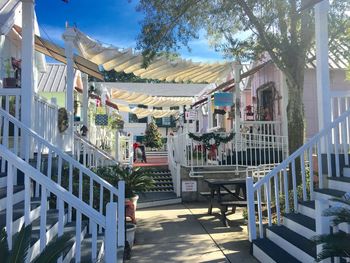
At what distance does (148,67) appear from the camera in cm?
1208

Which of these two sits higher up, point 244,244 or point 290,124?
point 290,124

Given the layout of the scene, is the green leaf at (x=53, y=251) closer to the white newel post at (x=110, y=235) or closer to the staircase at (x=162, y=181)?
the white newel post at (x=110, y=235)

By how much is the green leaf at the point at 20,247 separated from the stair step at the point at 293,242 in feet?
9.77

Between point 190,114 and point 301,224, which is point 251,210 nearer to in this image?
point 301,224

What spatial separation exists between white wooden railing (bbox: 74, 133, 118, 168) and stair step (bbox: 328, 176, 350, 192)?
19.7 feet

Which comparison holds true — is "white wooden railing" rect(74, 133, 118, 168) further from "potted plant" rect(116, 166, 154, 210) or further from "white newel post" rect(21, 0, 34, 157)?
"white newel post" rect(21, 0, 34, 157)

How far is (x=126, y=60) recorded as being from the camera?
11.5m

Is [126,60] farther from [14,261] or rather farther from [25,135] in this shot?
[14,261]

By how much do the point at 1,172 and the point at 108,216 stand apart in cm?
275

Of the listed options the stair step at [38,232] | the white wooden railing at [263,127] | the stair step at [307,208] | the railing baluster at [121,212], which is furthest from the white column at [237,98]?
the stair step at [38,232]

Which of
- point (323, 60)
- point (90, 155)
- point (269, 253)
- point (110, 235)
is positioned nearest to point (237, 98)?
point (90, 155)

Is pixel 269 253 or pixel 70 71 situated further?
pixel 70 71

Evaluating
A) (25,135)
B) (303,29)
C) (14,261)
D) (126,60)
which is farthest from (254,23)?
(14,261)

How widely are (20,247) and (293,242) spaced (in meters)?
3.54
